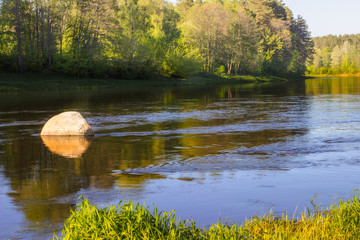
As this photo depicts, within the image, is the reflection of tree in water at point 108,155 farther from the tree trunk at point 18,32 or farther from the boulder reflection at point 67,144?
the tree trunk at point 18,32

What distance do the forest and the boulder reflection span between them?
141 feet

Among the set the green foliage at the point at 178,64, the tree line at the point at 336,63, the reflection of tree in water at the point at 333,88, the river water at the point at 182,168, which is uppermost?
the tree line at the point at 336,63

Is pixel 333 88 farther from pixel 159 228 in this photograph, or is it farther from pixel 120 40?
pixel 159 228

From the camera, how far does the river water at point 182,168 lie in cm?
846

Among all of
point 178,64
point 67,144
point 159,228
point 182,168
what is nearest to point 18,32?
point 178,64

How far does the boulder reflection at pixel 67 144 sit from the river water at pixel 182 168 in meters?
0.03

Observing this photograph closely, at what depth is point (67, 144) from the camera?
16094mm

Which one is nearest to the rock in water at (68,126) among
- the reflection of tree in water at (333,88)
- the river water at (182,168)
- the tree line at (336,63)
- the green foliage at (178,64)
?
the river water at (182,168)

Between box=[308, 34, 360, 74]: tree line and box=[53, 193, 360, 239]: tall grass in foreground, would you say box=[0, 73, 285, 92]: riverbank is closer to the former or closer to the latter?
box=[53, 193, 360, 239]: tall grass in foreground

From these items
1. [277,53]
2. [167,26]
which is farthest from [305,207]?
[277,53]

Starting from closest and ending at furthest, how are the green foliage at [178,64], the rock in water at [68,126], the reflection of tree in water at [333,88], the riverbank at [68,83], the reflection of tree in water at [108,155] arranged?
the reflection of tree in water at [108,155]
the rock in water at [68,126]
the reflection of tree in water at [333,88]
the riverbank at [68,83]
the green foliage at [178,64]

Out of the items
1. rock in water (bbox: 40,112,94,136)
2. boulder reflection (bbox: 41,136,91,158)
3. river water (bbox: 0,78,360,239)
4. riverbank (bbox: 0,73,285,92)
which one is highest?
riverbank (bbox: 0,73,285,92)

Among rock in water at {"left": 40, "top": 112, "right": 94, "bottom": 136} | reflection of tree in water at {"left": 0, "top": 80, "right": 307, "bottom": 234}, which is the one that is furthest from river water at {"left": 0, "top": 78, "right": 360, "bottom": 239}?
rock in water at {"left": 40, "top": 112, "right": 94, "bottom": 136}

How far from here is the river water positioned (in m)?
8.46
